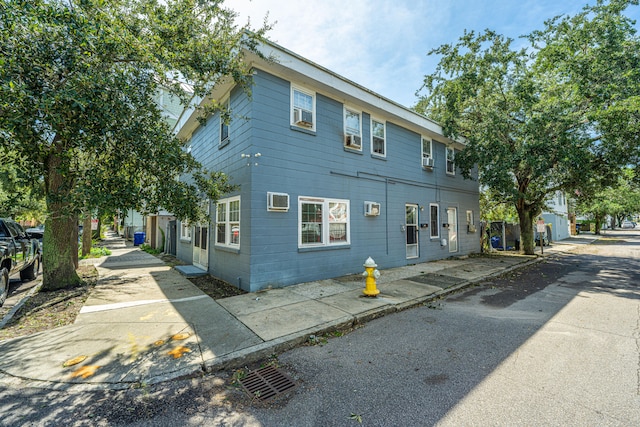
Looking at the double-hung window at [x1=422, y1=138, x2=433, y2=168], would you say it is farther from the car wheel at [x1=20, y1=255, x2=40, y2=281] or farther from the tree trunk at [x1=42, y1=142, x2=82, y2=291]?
the car wheel at [x1=20, y1=255, x2=40, y2=281]

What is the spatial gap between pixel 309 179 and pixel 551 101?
9.75 meters

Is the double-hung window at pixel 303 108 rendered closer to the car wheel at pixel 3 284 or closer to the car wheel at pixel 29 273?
the car wheel at pixel 3 284

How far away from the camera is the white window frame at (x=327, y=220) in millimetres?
7336

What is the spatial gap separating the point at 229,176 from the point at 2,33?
14.8 ft

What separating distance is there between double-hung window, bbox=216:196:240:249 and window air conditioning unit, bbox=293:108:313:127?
8.43 feet

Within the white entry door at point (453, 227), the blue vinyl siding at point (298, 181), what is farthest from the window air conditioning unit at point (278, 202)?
the white entry door at point (453, 227)

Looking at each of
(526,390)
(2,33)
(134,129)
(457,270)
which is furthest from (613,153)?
(2,33)

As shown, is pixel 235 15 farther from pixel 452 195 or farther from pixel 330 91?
pixel 452 195

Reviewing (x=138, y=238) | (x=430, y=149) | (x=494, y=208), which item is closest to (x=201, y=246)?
(x=430, y=149)

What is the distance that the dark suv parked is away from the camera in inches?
233

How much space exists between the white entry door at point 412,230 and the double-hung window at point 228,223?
6.30 meters

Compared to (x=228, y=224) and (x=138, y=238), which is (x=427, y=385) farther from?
(x=138, y=238)

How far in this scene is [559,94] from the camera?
11023 millimetres

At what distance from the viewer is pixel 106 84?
406 centimetres
